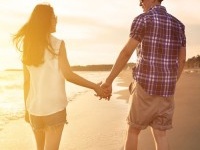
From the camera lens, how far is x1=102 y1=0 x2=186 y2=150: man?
14.7ft

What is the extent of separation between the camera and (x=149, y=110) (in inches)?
181

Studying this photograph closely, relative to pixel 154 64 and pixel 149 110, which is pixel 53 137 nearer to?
pixel 149 110

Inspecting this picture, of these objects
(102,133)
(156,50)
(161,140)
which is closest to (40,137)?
(161,140)

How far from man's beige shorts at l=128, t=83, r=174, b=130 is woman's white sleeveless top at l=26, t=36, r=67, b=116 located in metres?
0.89

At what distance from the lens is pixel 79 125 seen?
9.12 meters

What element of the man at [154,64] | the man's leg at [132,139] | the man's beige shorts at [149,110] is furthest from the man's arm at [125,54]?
the man's leg at [132,139]

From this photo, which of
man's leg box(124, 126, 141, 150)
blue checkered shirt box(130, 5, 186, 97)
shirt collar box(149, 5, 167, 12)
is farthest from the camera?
man's leg box(124, 126, 141, 150)

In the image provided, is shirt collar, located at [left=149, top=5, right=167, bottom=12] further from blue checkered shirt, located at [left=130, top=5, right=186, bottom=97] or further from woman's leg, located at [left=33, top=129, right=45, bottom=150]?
woman's leg, located at [left=33, top=129, right=45, bottom=150]

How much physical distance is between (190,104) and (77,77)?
8.42m

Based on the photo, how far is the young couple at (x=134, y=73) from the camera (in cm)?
404

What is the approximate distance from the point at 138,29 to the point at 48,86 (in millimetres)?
1134

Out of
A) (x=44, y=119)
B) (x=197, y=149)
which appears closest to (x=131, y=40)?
(x=44, y=119)

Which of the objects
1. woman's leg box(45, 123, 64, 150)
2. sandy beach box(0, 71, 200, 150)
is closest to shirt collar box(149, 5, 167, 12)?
sandy beach box(0, 71, 200, 150)

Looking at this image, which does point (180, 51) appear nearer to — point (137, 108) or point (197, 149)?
point (137, 108)
